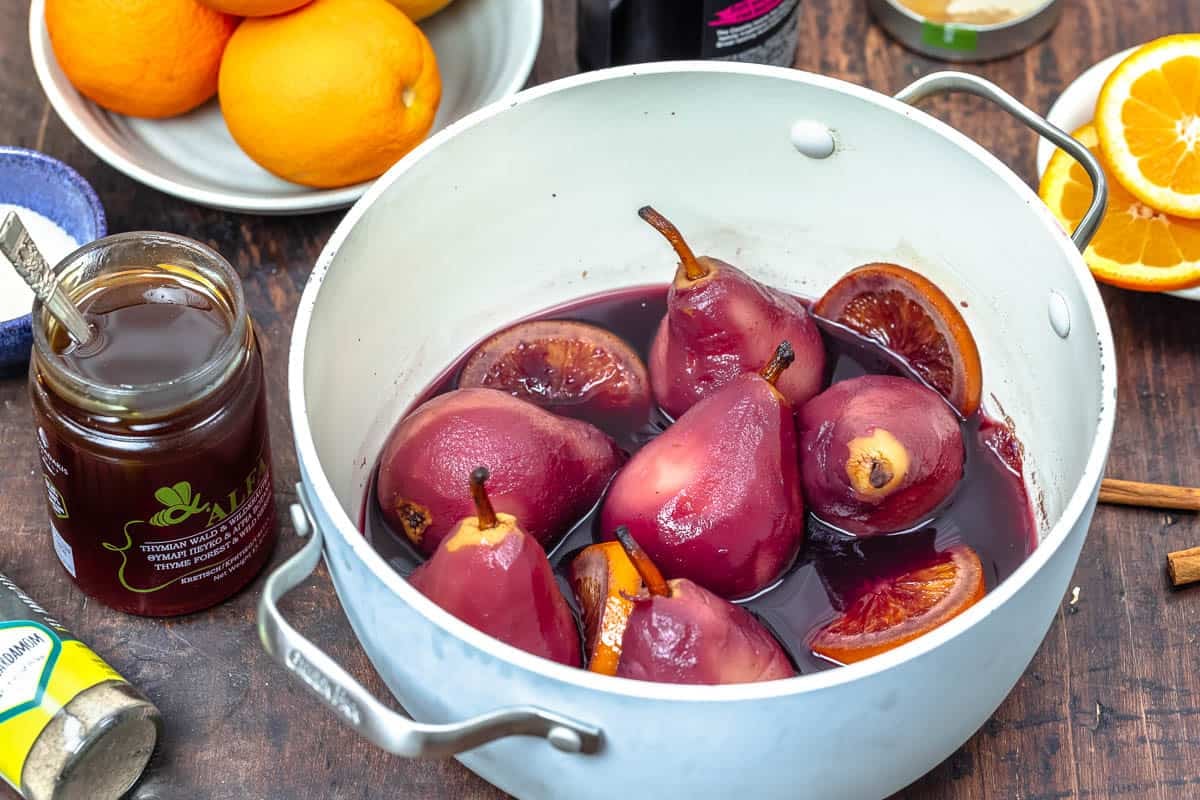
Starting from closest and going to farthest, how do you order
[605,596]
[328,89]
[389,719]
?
[389,719], [605,596], [328,89]

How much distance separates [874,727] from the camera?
61 centimetres

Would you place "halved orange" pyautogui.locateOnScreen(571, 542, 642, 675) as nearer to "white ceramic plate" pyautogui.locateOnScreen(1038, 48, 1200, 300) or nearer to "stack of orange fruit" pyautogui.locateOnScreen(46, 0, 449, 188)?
"stack of orange fruit" pyautogui.locateOnScreen(46, 0, 449, 188)

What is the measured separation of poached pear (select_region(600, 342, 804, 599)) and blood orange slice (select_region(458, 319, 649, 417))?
110mm

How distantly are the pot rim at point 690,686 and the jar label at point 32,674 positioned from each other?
19 centimetres

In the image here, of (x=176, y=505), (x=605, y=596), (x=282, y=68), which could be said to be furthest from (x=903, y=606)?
(x=282, y=68)

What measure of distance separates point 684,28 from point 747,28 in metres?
0.05

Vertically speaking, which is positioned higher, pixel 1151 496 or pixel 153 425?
pixel 153 425

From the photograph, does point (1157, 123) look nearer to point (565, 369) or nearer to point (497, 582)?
point (565, 369)

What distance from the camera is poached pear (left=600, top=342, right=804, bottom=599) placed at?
703mm

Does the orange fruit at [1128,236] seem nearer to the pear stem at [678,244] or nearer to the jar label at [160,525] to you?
the pear stem at [678,244]

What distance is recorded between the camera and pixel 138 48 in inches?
38.1

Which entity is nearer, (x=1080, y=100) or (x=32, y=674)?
(x=32, y=674)

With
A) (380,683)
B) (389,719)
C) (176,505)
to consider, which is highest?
(389,719)

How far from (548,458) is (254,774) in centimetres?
24
